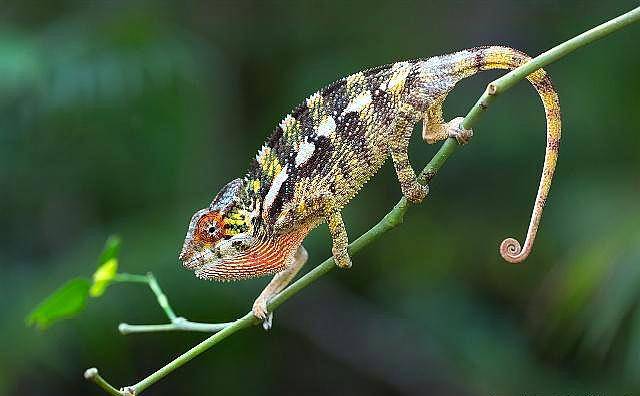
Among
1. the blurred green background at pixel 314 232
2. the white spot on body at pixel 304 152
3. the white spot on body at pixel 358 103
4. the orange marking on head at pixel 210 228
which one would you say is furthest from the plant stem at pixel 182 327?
the blurred green background at pixel 314 232

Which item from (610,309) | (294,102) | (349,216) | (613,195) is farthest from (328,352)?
(610,309)

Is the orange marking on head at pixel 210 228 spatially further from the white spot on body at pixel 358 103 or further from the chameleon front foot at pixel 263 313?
the white spot on body at pixel 358 103

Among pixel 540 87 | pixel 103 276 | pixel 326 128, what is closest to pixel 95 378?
pixel 103 276

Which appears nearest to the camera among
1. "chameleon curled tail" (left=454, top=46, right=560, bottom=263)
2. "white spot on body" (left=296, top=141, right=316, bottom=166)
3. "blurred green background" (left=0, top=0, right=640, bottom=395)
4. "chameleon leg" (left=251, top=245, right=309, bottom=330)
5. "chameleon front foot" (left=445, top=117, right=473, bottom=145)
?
"chameleon front foot" (left=445, top=117, right=473, bottom=145)

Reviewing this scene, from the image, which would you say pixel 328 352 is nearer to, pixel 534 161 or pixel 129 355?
pixel 129 355

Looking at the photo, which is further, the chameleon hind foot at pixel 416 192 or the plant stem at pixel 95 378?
the chameleon hind foot at pixel 416 192

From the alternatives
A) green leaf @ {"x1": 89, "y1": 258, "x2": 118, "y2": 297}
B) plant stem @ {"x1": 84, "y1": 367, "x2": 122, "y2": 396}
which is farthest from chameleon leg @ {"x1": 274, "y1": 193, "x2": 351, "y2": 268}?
plant stem @ {"x1": 84, "y1": 367, "x2": 122, "y2": 396}

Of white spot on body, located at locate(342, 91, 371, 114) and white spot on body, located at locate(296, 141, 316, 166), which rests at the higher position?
white spot on body, located at locate(342, 91, 371, 114)

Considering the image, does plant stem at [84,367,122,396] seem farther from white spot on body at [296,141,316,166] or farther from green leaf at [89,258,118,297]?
white spot on body at [296,141,316,166]
